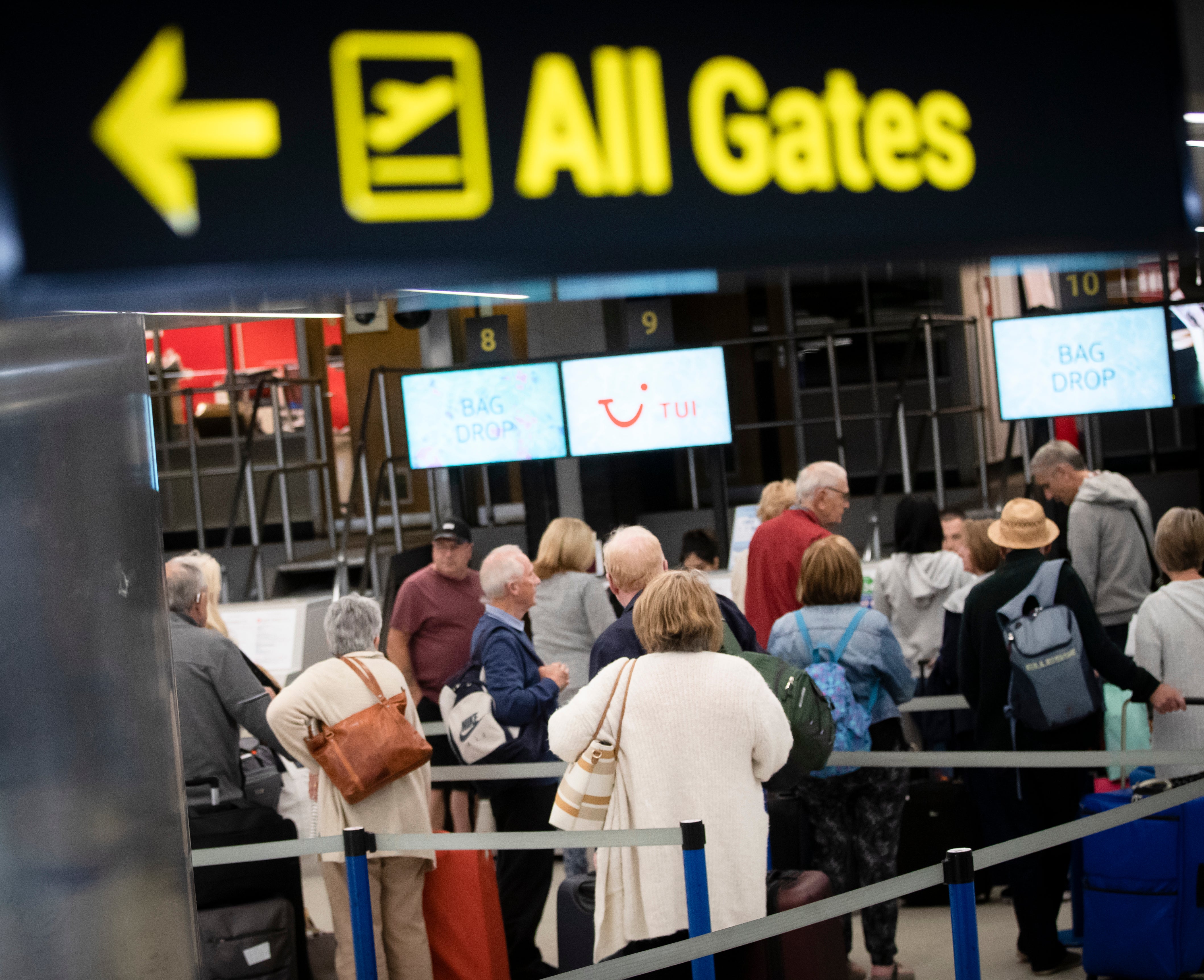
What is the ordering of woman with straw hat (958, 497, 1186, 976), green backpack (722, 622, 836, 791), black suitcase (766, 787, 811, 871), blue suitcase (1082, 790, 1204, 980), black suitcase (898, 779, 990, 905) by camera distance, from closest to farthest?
green backpack (722, 622, 836, 791), blue suitcase (1082, 790, 1204, 980), woman with straw hat (958, 497, 1186, 976), black suitcase (766, 787, 811, 871), black suitcase (898, 779, 990, 905)

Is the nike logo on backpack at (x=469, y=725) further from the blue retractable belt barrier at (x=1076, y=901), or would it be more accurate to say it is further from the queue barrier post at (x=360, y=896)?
the blue retractable belt barrier at (x=1076, y=901)

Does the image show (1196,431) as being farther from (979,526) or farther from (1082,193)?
(1082,193)

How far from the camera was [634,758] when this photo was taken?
11.3ft

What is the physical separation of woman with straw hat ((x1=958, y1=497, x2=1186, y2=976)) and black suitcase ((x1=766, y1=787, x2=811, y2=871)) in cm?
73

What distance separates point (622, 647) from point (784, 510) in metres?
2.37

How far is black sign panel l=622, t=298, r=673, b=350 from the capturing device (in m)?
9.66

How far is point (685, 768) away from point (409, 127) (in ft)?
7.68

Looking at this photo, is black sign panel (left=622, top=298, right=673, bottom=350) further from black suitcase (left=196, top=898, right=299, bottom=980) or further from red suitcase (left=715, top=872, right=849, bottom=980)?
red suitcase (left=715, top=872, right=849, bottom=980)

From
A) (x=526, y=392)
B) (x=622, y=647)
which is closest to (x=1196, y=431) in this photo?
(x=526, y=392)

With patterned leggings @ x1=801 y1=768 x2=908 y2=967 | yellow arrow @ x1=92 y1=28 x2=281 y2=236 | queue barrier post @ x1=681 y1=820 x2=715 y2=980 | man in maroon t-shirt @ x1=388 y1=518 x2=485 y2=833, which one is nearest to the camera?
yellow arrow @ x1=92 y1=28 x2=281 y2=236

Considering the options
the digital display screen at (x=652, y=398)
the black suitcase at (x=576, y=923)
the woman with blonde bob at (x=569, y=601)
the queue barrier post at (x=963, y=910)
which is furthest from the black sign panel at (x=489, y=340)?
the queue barrier post at (x=963, y=910)

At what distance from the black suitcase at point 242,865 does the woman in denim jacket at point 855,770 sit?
177 centimetres

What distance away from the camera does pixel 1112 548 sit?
611cm

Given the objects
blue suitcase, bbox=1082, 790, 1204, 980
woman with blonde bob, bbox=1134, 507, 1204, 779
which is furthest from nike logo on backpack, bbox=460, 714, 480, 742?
woman with blonde bob, bbox=1134, 507, 1204, 779
